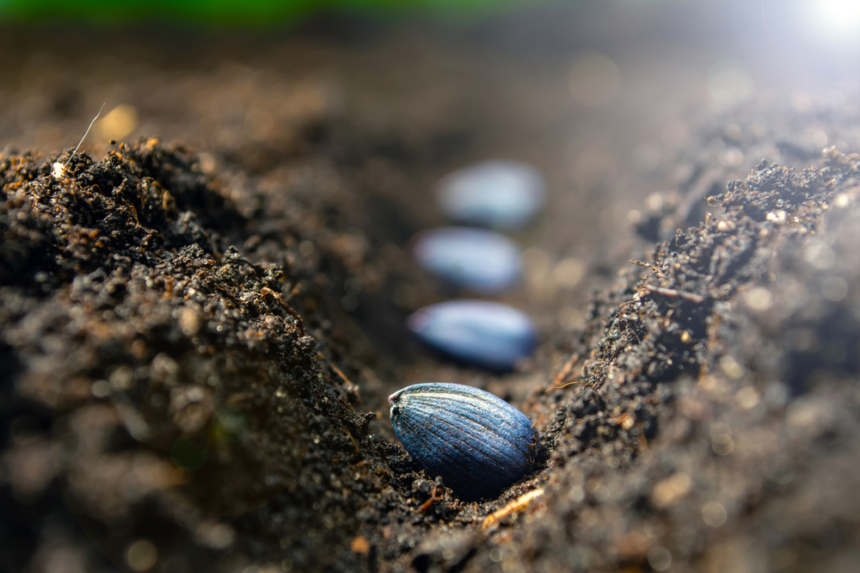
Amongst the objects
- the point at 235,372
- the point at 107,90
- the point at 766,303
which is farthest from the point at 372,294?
the point at 107,90

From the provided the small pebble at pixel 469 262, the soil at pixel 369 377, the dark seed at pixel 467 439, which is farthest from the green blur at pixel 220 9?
the dark seed at pixel 467 439

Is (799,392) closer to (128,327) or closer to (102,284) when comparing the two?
(128,327)

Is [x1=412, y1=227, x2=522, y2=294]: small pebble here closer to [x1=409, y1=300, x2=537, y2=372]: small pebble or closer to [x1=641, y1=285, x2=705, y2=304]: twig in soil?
[x1=409, y1=300, x2=537, y2=372]: small pebble

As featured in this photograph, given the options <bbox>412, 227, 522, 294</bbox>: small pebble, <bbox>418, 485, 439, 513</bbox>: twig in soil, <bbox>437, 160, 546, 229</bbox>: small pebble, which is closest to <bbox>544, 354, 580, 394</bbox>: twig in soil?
<bbox>418, 485, 439, 513</bbox>: twig in soil

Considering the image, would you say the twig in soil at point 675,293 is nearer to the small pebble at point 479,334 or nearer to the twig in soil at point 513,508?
the twig in soil at point 513,508

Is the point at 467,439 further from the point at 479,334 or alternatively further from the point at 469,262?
the point at 469,262

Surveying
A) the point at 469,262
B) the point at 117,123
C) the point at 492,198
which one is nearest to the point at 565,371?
the point at 469,262
